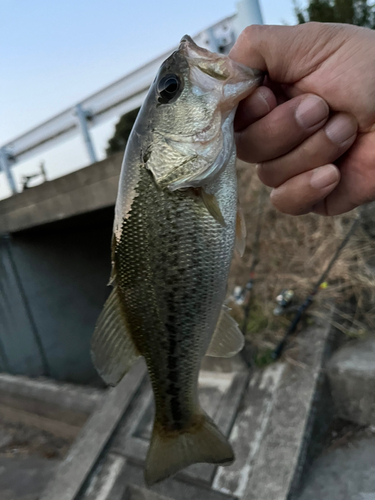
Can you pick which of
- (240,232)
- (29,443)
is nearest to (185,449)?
(240,232)

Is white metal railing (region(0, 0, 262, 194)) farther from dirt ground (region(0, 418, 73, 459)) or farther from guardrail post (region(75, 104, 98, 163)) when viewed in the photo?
dirt ground (region(0, 418, 73, 459))

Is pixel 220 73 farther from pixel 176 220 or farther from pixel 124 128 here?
pixel 124 128

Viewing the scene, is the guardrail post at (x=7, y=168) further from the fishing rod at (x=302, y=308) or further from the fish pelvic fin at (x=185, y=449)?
the fish pelvic fin at (x=185, y=449)

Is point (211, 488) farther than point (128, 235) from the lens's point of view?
Yes

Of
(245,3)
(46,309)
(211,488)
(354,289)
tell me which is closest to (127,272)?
(211,488)

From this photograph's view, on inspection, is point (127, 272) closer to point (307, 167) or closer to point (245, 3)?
point (307, 167)

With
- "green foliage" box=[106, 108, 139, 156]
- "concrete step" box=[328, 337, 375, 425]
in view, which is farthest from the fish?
"green foliage" box=[106, 108, 139, 156]
